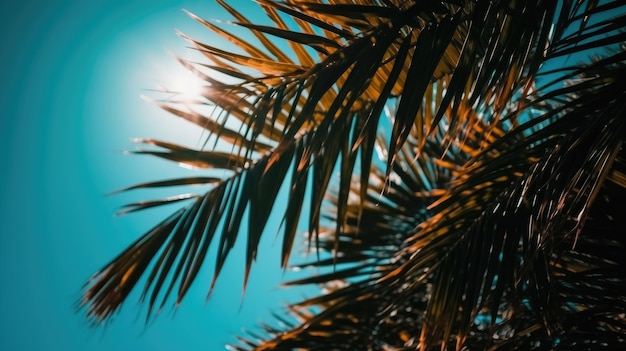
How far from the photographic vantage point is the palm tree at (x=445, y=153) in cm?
102

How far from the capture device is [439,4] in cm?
104

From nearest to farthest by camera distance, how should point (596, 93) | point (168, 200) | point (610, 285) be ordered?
point (596, 93) < point (610, 285) < point (168, 200)

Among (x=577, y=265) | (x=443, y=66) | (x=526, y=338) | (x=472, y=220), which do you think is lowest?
(x=526, y=338)

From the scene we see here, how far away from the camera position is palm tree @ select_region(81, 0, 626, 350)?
1024 mm

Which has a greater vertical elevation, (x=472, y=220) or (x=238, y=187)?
(x=238, y=187)

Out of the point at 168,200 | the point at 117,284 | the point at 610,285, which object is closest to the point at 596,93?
the point at 610,285

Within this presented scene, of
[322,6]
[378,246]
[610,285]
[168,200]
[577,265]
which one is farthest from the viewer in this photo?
[378,246]

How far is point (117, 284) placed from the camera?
138 centimetres

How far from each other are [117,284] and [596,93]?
1248 mm

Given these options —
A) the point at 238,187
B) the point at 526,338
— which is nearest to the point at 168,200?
the point at 238,187

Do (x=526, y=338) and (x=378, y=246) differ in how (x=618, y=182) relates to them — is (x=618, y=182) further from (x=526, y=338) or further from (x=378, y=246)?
(x=378, y=246)

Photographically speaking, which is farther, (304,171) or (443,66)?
(443,66)

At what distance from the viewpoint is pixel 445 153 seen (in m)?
1.32

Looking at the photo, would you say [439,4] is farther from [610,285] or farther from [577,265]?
[577,265]
